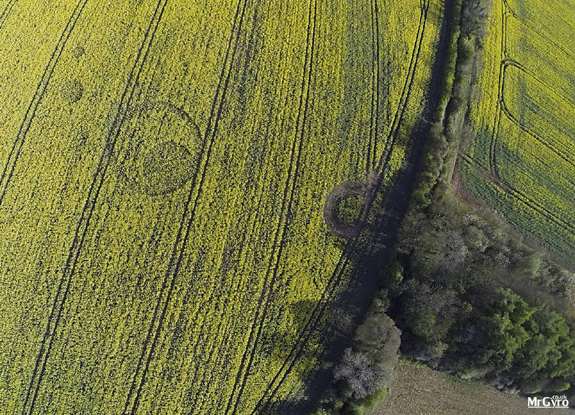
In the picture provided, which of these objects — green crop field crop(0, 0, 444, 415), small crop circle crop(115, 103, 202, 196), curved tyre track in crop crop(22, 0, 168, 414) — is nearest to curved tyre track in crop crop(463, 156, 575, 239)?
green crop field crop(0, 0, 444, 415)

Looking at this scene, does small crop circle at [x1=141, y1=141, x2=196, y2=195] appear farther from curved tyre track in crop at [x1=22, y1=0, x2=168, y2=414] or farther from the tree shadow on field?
the tree shadow on field

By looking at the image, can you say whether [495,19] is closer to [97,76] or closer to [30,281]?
[97,76]

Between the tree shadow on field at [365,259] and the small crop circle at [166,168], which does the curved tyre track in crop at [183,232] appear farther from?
the tree shadow on field at [365,259]

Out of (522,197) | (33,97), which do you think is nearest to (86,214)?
(33,97)

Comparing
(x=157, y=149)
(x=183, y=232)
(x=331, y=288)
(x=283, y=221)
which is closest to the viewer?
(x=183, y=232)

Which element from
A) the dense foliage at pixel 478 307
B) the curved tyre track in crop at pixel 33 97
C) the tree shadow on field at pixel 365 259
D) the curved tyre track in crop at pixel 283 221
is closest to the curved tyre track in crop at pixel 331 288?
the tree shadow on field at pixel 365 259

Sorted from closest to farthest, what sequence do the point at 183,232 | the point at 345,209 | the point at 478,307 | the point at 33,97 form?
the point at 183,232 → the point at 478,307 → the point at 33,97 → the point at 345,209

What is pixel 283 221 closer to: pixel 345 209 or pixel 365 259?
pixel 345 209
